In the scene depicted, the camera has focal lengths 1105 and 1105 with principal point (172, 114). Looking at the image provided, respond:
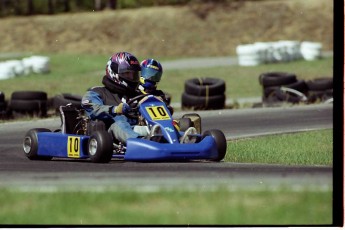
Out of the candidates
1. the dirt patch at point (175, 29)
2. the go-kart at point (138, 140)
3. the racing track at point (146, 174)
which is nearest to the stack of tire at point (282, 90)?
the racing track at point (146, 174)

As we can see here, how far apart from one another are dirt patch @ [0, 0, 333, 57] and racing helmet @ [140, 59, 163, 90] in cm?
2308

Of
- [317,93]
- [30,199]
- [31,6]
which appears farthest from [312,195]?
[31,6]

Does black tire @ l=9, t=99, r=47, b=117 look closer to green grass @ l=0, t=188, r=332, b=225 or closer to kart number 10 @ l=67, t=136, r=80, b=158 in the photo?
kart number 10 @ l=67, t=136, r=80, b=158

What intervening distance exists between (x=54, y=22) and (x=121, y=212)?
30.5m

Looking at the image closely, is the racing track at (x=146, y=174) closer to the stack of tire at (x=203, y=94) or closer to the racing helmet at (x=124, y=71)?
the racing helmet at (x=124, y=71)

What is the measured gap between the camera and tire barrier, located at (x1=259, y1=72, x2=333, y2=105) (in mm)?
19859

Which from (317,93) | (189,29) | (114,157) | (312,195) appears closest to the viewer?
(312,195)

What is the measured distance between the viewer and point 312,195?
852 cm

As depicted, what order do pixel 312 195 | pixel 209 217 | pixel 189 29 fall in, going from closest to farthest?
pixel 209 217, pixel 312 195, pixel 189 29

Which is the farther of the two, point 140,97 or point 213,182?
point 140,97

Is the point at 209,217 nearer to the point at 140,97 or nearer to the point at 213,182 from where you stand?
the point at 213,182

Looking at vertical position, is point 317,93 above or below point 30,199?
below

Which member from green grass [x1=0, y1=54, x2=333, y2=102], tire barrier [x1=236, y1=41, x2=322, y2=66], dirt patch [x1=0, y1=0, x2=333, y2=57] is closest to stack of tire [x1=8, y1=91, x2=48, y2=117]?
green grass [x1=0, y1=54, x2=333, y2=102]

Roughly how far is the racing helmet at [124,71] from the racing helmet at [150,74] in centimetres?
7
